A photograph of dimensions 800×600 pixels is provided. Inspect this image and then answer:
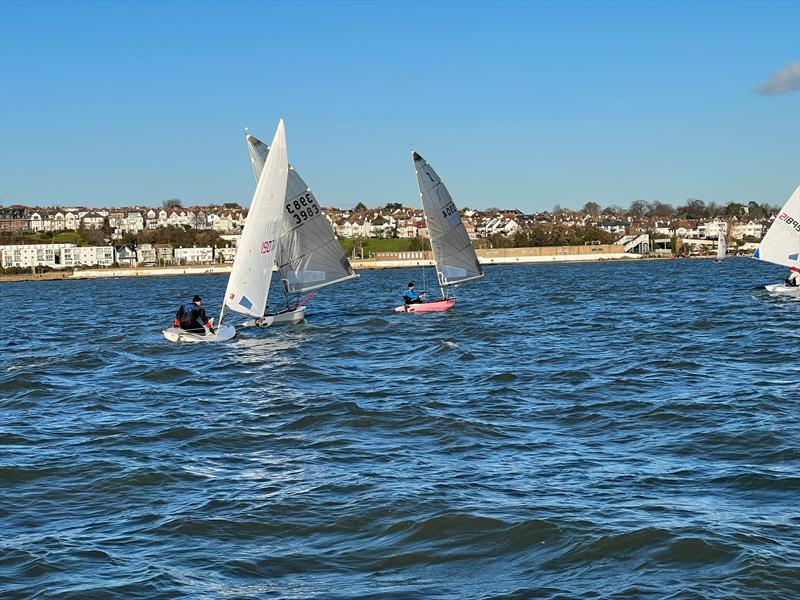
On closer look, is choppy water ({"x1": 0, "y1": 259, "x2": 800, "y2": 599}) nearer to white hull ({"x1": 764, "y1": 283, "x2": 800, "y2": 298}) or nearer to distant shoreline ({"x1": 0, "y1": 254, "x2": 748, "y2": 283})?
white hull ({"x1": 764, "y1": 283, "x2": 800, "y2": 298})

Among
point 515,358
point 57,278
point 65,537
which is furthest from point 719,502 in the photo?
point 57,278

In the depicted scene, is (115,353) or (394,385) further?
(115,353)

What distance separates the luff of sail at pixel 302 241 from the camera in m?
36.4

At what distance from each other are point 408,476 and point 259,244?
20558 millimetres

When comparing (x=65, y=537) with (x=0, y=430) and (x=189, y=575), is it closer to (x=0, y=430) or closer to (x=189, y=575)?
(x=189, y=575)

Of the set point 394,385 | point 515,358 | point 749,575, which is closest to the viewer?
point 749,575

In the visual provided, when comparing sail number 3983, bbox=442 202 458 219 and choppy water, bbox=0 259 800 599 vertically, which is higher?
sail number 3983, bbox=442 202 458 219

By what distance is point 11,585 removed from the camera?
9.48 meters

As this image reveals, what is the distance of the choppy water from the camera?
957cm

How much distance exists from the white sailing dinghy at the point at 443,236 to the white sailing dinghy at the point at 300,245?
515 centimetres

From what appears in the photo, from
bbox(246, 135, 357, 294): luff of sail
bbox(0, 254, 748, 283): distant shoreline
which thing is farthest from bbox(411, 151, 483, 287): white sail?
bbox(0, 254, 748, 283): distant shoreline

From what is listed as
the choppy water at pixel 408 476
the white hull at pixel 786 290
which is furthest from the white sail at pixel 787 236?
the choppy water at pixel 408 476

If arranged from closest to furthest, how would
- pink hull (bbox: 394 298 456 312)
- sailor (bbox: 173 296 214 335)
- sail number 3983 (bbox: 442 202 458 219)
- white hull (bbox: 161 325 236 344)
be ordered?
1. white hull (bbox: 161 325 236 344)
2. sailor (bbox: 173 296 214 335)
3. sail number 3983 (bbox: 442 202 458 219)
4. pink hull (bbox: 394 298 456 312)

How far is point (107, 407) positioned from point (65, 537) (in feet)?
30.4
